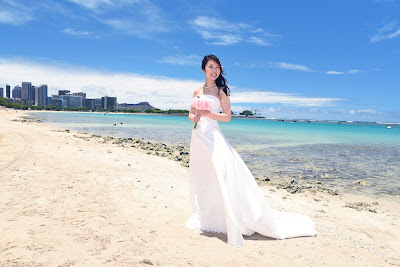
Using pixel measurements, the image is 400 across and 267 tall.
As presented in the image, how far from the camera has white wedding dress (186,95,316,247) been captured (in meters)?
4.10

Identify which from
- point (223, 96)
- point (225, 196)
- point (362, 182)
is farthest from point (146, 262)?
point (362, 182)

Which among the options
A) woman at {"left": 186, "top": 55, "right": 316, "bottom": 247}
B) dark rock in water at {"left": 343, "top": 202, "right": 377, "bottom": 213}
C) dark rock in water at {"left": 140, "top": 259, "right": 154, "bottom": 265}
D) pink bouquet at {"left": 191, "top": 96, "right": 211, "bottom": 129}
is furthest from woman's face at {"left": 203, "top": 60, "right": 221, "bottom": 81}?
dark rock in water at {"left": 343, "top": 202, "right": 377, "bottom": 213}

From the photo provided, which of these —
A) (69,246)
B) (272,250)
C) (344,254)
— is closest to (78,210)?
(69,246)

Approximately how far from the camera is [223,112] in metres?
4.43

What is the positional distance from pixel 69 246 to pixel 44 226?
0.91m

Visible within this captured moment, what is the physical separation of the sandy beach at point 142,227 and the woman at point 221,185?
0.62 ft

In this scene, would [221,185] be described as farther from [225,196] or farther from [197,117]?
[197,117]

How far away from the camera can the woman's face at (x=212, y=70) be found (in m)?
4.41

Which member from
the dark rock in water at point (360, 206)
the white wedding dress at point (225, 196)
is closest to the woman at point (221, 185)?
the white wedding dress at point (225, 196)

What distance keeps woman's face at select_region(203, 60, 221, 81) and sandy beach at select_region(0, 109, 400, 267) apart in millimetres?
2681

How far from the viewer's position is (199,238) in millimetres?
4199

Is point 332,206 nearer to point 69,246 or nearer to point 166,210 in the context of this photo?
point 166,210

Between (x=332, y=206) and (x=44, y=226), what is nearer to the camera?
(x=44, y=226)

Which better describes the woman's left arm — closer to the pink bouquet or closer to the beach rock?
the pink bouquet
